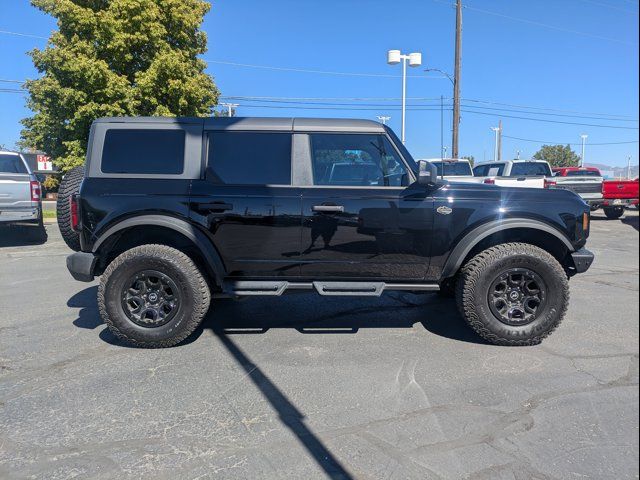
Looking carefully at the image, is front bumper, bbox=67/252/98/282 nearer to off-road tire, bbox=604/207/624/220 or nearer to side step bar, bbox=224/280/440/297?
side step bar, bbox=224/280/440/297

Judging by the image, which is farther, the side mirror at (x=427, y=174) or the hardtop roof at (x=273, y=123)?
the hardtop roof at (x=273, y=123)

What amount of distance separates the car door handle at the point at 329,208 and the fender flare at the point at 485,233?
1126 millimetres

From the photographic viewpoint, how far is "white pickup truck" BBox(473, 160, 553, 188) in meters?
14.3

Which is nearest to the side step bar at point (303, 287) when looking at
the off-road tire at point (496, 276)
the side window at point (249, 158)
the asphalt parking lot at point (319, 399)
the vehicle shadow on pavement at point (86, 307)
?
the off-road tire at point (496, 276)

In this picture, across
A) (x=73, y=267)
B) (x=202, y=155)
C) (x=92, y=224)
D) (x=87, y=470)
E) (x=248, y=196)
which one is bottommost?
(x=87, y=470)

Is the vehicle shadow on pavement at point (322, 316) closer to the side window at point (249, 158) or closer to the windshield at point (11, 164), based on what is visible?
the side window at point (249, 158)

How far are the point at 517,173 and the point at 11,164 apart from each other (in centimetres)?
1414

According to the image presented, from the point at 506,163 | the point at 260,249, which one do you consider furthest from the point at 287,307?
the point at 506,163

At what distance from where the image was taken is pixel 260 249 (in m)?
4.37

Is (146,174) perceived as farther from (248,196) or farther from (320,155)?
(320,155)

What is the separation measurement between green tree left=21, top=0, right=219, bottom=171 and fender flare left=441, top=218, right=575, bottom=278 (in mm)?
13934

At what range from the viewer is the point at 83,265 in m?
4.34

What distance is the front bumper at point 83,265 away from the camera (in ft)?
14.2

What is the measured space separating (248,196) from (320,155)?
31.1 inches
